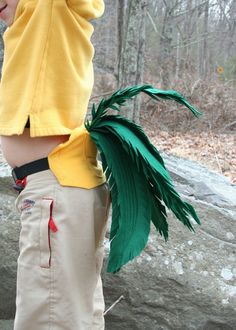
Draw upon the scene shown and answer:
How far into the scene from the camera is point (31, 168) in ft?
6.08

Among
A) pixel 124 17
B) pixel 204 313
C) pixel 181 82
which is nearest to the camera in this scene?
pixel 204 313

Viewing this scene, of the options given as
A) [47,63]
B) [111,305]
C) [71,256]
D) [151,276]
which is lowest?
[111,305]

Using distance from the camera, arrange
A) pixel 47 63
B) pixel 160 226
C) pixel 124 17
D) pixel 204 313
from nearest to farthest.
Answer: pixel 47 63
pixel 160 226
pixel 204 313
pixel 124 17

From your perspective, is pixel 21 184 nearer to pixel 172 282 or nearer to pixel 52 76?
pixel 52 76

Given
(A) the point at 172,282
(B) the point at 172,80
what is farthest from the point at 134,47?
(A) the point at 172,282

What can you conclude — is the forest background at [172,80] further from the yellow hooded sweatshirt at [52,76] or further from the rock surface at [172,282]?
the yellow hooded sweatshirt at [52,76]

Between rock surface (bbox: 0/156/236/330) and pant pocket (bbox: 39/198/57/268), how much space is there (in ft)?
3.47

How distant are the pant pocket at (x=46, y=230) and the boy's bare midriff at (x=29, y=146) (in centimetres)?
18

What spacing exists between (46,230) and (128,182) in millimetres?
340

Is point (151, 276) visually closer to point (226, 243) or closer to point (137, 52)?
point (226, 243)

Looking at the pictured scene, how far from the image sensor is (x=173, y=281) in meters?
2.72

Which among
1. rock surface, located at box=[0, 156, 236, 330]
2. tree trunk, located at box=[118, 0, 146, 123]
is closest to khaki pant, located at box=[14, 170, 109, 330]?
rock surface, located at box=[0, 156, 236, 330]

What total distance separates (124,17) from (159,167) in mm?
8674

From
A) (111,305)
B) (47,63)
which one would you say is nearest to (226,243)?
(111,305)
